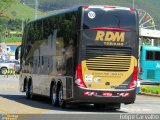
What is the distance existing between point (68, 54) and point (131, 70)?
2.39 meters

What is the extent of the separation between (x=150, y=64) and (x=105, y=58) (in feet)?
97.1

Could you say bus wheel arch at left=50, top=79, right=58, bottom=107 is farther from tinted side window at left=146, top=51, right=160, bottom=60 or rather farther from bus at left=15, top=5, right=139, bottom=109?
tinted side window at left=146, top=51, right=160, bottom=60

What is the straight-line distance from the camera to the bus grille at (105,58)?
2262 cm

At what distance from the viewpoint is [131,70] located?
75.5ft

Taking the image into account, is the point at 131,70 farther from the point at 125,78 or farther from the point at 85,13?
the point at 85,13

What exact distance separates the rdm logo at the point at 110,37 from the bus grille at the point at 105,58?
0.22m

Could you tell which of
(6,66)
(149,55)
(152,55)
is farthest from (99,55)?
(6,66)

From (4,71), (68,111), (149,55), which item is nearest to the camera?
(68,111)

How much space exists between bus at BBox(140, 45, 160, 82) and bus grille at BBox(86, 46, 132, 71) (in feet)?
93.3

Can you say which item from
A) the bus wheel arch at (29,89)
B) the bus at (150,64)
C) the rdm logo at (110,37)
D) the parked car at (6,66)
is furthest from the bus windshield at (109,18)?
the parked car at (6,66)

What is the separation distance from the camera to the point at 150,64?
51906 millimetres

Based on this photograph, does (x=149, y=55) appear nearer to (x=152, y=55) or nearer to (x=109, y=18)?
(x=152, y=55)

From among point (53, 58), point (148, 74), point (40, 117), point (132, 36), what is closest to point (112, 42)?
point (132, 36)

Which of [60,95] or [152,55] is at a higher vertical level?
[152,55]
